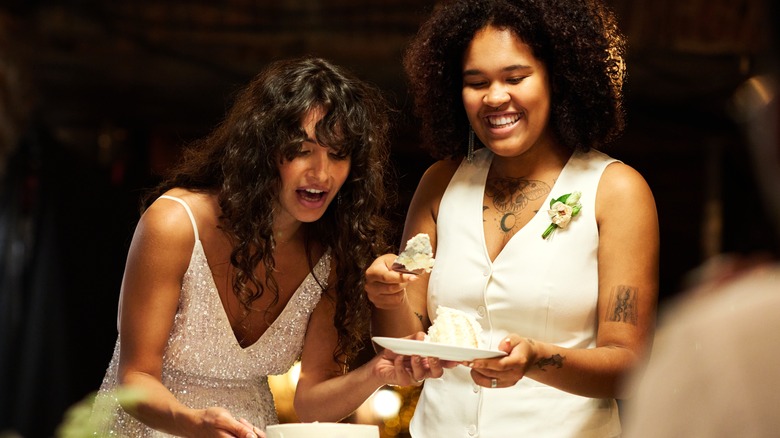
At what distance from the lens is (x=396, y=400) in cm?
452

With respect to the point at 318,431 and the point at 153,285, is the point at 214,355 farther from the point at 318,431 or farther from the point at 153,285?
the point at 318,431

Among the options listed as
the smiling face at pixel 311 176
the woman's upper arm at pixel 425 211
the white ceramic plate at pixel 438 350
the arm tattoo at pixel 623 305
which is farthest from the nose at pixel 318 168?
the arm tattoo at pixel 623 305

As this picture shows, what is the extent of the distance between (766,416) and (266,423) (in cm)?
208

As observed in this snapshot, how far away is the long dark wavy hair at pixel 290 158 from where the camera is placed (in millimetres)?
2641

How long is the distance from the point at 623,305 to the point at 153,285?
115cm

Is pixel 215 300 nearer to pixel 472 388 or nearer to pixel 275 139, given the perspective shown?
pixel 275 139

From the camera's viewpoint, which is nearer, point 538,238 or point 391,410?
point 538,238

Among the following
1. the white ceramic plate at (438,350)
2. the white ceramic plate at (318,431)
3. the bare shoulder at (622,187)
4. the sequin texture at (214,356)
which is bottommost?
the sequin texture at (214,356)

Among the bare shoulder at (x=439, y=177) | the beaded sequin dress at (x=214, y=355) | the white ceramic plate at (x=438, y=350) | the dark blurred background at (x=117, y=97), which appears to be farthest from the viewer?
the dark blurred background at (x=117, y=97)

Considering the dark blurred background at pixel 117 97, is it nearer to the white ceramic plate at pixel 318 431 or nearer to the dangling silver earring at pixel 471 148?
the dangling silver earring at pixel 471 148

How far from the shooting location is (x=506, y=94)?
8.47ft

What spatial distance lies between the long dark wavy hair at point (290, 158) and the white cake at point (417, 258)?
0.32m

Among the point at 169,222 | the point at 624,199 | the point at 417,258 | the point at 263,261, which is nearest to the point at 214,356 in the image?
the point at 263,261

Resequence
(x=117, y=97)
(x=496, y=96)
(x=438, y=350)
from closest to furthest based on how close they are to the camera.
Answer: (x=438, y=350)
(x=496, y=96)
(x=117, y=97)
